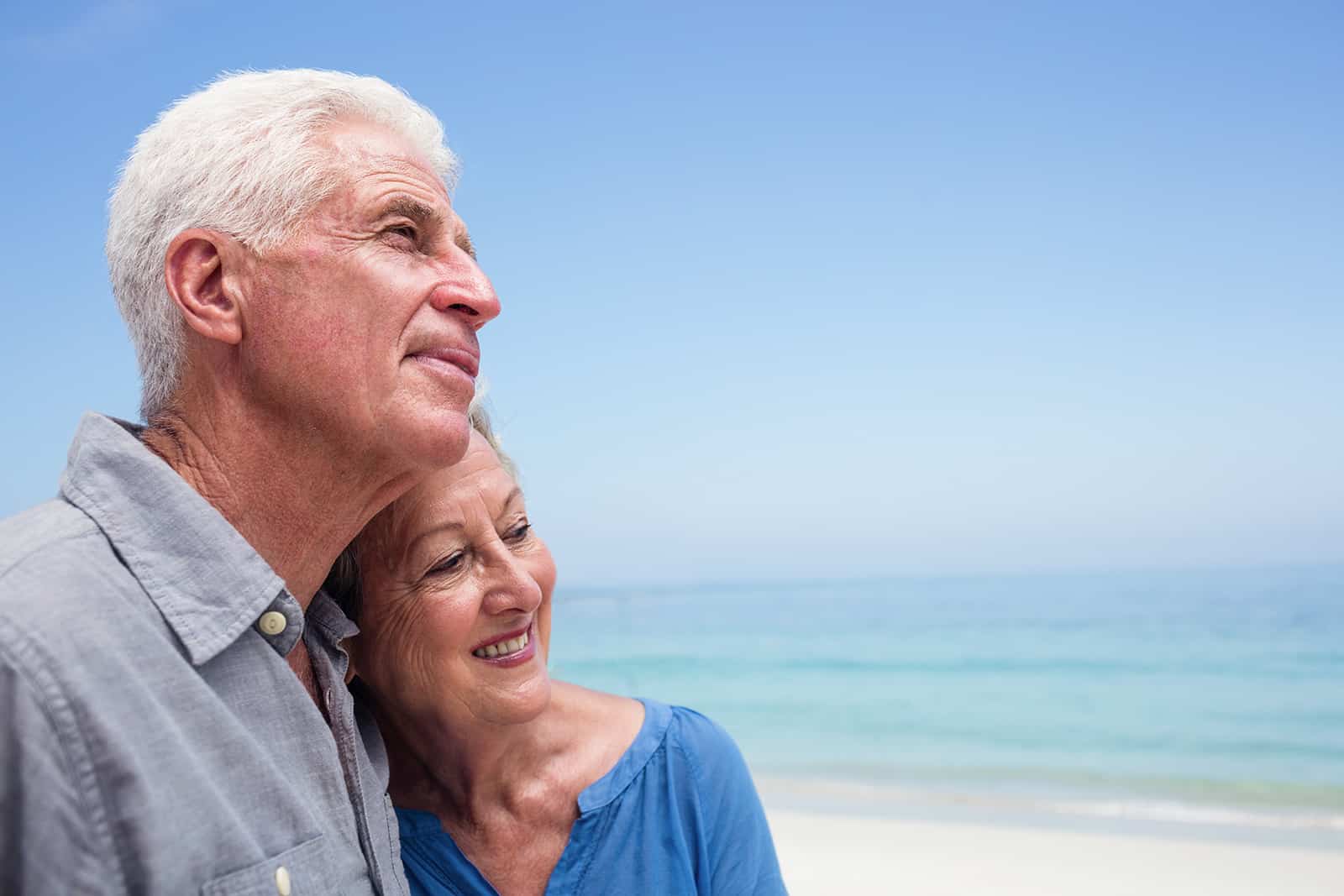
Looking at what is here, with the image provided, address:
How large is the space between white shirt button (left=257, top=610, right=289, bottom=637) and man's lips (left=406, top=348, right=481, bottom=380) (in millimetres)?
462

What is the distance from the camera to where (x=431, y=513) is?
2.18 metres

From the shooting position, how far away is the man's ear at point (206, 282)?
5.75ft

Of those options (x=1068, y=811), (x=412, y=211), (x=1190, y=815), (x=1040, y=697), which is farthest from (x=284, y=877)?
(x=1040, y=697)

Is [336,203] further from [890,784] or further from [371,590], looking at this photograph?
[890,784]

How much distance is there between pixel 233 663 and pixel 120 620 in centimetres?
20

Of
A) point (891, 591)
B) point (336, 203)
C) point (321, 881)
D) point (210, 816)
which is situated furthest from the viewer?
point (891, 591)

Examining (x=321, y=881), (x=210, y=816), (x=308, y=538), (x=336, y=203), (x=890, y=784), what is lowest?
(x=890, y=784)

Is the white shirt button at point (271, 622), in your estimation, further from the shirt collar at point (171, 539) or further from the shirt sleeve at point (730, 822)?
the shirt sleeve at point (730, 822)

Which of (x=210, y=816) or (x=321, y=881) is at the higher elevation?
(x=210, y=816)

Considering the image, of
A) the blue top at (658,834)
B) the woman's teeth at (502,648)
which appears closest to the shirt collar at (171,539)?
the woman's teeth at (502,648)

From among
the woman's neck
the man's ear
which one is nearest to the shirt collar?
the man's ear

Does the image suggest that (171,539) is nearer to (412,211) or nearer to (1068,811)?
(412,211)

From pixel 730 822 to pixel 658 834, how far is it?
17cm

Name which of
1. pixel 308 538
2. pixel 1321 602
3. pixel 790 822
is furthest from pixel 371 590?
pixel 1321 602
